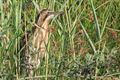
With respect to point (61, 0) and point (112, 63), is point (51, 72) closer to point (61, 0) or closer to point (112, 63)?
point (112, 63)

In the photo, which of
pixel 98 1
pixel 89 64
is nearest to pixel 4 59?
pixel 89 64

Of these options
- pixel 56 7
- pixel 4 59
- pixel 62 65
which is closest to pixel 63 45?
pixel 62 65

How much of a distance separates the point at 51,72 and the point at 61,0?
1.61 metres

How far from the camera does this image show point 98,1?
17.2ft

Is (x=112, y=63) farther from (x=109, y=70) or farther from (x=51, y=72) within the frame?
(x=51, y=72)

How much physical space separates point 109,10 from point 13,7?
4.46 ft

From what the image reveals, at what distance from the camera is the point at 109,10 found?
483cm

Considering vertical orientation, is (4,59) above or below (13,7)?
below

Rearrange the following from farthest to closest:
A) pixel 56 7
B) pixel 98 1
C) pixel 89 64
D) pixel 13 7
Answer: pixel 98 1, pixel 56 7, pixel 13 7, pixel 89 64

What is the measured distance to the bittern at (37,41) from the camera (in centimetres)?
329

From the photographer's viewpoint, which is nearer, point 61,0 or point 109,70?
point 109,70

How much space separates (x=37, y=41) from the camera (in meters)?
4.32

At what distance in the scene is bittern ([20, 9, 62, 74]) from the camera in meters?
3.29

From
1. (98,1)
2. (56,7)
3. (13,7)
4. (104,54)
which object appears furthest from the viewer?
(98,1)
